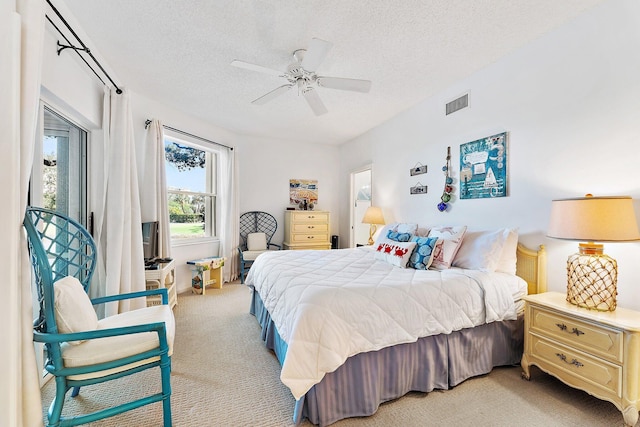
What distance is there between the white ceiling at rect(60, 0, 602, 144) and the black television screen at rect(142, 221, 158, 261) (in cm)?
160

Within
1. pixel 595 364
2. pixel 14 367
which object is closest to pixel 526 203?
pixel 595 364

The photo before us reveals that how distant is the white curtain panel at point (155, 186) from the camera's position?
11.0ft

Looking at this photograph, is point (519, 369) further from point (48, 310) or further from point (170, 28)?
point (170, 28)

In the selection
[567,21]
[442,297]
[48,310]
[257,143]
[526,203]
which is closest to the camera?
[48,310]

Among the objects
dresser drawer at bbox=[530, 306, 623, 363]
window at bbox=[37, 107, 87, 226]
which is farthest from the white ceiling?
dresser drawer at bbox=[530, 306, 623, 363]

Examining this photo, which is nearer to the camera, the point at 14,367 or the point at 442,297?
the point at 14,367

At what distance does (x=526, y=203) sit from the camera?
2.30 meters

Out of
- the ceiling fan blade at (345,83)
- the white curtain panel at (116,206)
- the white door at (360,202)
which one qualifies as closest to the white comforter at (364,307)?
the white curtain panel at (116,206)

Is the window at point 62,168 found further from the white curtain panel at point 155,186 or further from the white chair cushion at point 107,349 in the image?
the white chair cushion at point 107,349

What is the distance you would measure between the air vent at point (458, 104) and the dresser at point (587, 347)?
6.38 ft

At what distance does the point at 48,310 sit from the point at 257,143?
423 cm

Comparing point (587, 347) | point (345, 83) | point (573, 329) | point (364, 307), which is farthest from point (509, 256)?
point (345, 83)

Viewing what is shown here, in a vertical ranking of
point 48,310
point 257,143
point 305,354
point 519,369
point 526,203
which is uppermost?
point 257,143

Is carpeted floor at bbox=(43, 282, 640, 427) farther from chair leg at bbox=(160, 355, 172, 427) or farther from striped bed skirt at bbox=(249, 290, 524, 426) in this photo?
chair leg at bbox=(160, 355, 172, 427)
